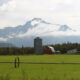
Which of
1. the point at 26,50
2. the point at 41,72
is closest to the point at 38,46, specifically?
the point at 26,50

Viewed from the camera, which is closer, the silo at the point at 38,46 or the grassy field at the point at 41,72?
the grassy field at the point at 41,72

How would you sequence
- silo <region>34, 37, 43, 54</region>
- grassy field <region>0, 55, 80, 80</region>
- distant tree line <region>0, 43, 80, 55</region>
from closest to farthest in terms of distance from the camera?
grassy field <region>0, 55, 80, 80</region> → distant tree line <region>0, 43, 80, 55</region> → silo <region>34, 37, 43, 54</region>

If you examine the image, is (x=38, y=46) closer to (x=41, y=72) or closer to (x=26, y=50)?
(x=26, y=50)

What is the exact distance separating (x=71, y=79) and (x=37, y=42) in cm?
9573

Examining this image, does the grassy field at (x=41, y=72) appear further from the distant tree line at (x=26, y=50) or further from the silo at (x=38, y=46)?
the silo at (x=38, y=46)

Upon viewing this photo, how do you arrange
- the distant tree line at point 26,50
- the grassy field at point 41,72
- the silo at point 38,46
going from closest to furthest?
the grassy field at point 41,72
the distant tree line at point 26,50
the silo at point 38,46

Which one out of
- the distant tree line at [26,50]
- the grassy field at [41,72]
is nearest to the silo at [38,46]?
the distant tree line at [26,50]

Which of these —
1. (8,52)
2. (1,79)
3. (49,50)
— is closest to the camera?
(1,79)

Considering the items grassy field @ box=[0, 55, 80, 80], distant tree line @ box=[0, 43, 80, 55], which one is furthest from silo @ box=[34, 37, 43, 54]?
grassy field @ box=[0, 55, 80, 80]

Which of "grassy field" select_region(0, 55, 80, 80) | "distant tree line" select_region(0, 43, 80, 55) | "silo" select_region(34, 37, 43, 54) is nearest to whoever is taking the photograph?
"grassy field" select_region(0, 55, 80, 80)

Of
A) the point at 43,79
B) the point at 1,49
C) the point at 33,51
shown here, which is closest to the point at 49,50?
the point at 33,51

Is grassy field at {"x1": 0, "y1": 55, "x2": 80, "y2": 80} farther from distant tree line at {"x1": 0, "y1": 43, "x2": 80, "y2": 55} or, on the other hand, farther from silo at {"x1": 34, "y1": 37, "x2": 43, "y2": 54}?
silo at {"x1": 34, "y1": 37, "x2": 43, "y2": 54}

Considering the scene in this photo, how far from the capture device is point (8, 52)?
98250mm

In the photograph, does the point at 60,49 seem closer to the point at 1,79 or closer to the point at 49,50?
the point at 49,50
